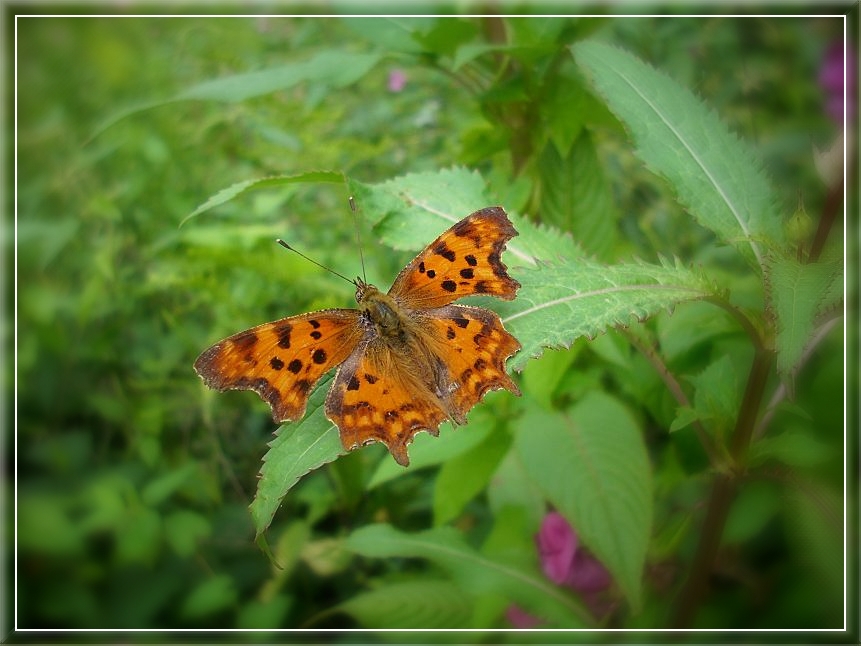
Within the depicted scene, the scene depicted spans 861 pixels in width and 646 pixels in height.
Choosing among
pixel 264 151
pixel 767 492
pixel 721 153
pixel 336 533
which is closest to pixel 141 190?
pixel 264 151

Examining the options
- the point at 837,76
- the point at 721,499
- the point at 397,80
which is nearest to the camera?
the point at 721,499

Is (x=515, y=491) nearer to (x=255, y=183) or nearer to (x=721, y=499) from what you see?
(x=721, y=499)

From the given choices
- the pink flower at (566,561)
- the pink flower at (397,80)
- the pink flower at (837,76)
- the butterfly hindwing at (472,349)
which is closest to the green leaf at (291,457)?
the butterfly hindwing at (472,349)

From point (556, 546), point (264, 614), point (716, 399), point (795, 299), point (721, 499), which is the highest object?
point (795, 299)

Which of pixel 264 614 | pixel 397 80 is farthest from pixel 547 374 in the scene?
pixel 397 80

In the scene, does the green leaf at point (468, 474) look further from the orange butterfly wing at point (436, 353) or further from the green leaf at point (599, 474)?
the orange butterfly wing at point (436, 353)

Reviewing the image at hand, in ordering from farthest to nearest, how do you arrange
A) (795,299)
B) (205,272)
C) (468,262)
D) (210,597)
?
1. (205,272)
2. (210,597)
3. (468,262)
4. (795,299)

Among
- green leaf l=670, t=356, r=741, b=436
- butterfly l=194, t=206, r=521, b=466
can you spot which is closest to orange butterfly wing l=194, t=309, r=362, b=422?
butterfly l=194, t=206, r=521, b=466
